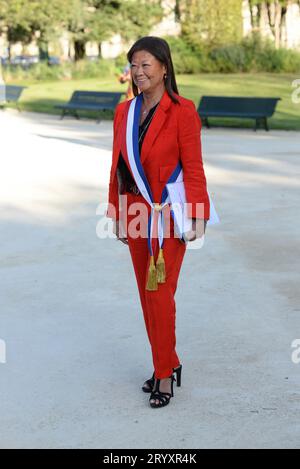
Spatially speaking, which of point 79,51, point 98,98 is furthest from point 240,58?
point 98,98

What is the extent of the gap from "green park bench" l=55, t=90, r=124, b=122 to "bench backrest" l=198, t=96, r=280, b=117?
261cm

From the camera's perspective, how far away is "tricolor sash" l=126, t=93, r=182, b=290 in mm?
4840

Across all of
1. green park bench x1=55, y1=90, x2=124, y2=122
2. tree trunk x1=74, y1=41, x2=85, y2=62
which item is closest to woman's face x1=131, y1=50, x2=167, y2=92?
green park bench x1=55, y1=90, x2=124, y2=122

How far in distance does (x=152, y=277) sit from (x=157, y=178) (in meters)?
0.51

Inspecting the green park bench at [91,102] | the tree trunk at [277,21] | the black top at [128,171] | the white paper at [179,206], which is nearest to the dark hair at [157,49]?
the black top at [128,171]

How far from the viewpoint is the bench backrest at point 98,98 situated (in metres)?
22.1

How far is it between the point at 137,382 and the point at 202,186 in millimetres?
1261

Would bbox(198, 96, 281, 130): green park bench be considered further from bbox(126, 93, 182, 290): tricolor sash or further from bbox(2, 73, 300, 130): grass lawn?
bbox(126, 93, 182, 290): tricolor sash

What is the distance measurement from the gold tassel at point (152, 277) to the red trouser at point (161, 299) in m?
0.04

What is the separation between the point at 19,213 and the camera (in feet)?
33.1

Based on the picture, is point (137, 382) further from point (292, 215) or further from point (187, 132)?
point (292, 215)

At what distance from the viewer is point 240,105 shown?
19703 mm

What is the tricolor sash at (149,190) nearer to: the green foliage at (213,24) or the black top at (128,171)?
the black top at (128,171)

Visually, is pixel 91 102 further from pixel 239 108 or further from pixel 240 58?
pixel 240 58
